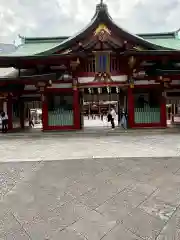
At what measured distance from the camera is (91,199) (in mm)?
5141

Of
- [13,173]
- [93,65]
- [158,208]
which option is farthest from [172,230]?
[93,65]

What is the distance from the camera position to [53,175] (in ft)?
22.1

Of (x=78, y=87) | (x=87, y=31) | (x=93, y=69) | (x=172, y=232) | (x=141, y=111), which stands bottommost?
(x=172, y=232)

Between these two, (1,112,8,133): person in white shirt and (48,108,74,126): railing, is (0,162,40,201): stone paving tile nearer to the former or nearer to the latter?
(48,108,74,126): railing

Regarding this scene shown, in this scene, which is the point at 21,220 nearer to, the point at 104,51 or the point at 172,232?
the point at 172,232

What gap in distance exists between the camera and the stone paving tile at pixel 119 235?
3.76m

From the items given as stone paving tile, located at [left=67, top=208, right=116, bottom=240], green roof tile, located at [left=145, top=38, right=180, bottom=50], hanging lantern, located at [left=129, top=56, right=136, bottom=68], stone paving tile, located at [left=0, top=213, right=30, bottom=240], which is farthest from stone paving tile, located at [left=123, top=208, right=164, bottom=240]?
green roof tile, located at [left=145, top=38, right=180, bottom=50]

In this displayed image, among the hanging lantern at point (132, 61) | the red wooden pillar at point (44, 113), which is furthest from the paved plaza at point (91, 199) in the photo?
the hanging lantern at point (132, 61)

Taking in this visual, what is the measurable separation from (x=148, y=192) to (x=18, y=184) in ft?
9.46

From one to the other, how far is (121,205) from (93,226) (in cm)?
90

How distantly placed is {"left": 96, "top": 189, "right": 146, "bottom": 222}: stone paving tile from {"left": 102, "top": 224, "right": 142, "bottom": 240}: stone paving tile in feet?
1.02

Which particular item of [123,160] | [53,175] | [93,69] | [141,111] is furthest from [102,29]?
[53,175]

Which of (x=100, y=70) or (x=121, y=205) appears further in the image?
(x=100, y=70)

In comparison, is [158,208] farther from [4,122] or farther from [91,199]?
[4,122]
